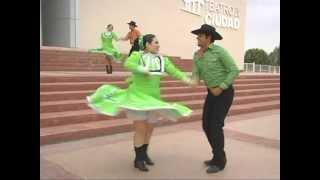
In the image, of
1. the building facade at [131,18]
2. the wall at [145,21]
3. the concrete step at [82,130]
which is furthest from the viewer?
the wall at [145,21]

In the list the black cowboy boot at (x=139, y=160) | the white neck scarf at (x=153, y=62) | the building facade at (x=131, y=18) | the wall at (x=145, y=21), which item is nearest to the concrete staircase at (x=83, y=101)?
the black cowboy boot at (x=139, y=160)

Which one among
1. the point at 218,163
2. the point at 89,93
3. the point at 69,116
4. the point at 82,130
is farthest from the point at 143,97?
the point at 89,93

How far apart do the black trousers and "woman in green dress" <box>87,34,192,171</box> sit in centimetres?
28

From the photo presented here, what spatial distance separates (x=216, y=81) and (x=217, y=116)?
1.43 ft

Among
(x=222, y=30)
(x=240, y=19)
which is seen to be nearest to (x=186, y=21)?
(x=222, y=30)

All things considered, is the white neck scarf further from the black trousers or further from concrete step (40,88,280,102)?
concrete step (40,88,280,102)

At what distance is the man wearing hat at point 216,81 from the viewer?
5148 millimetres

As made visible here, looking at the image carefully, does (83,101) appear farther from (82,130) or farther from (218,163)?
(218,163)

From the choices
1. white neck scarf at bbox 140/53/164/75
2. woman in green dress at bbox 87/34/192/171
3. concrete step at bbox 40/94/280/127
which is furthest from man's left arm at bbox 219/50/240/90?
concrete step at bbox 40/94/280/127

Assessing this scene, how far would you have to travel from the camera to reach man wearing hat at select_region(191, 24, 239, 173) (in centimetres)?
515

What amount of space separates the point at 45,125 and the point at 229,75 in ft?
11.5

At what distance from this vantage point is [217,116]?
204 inches

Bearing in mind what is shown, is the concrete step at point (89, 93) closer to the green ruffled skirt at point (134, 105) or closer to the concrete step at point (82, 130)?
the concrete step at point (82, 130)
